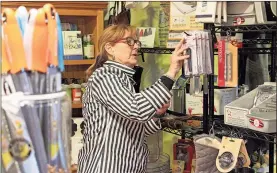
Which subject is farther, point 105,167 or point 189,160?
point 189,160

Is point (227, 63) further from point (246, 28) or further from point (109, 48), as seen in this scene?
point (109, 48)

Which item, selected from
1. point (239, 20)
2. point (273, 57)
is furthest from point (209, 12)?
point (273, 57)

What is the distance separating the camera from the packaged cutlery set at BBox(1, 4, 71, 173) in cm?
86

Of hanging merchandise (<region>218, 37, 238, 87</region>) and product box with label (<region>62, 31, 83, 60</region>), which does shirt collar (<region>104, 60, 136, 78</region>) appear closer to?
hanging merchandise (<region>218, 37, 238, 87</region>)

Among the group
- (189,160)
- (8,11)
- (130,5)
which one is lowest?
(189,160)

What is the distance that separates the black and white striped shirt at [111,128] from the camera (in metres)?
1.51

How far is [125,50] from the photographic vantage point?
1689 millimetres

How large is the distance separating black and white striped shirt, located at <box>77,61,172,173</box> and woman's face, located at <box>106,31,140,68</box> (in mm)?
36

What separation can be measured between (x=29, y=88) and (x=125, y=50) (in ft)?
2.79

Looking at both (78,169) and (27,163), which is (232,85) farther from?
(27,163)

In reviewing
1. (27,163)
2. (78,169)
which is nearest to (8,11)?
(27,163)

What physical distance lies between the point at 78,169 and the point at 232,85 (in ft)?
2.31

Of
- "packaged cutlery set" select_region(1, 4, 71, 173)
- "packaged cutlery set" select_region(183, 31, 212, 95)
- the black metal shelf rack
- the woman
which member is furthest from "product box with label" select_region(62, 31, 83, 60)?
"packaged cutlery set" select_region(1, 4, 71, 173)

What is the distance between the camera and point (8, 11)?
87 centimetres
